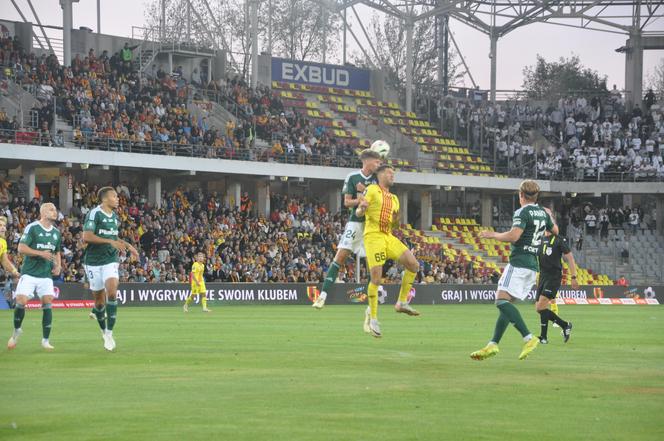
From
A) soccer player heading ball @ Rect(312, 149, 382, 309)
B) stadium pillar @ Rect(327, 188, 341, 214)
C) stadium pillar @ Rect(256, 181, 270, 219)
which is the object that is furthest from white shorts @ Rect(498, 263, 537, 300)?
stadium pillar @ Rect(327, 188, 341, 214)

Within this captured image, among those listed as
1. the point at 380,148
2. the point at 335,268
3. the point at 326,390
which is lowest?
the point at 326,390

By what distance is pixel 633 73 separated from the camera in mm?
68000

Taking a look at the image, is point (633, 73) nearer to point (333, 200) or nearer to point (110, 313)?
point (333, 200)

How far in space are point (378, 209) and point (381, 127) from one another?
46839mm

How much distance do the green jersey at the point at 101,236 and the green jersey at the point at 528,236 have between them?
603 centimetres

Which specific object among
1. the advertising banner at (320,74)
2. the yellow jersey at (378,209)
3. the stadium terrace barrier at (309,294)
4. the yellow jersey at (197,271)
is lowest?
the stadium terrace barrier at (309,294)

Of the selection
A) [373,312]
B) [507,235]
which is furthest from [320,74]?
[507,235]

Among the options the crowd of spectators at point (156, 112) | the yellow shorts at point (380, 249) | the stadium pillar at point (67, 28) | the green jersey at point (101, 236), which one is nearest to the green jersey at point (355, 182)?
the yellow shorts at point (380, 249)

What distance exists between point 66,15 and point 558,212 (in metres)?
32.2

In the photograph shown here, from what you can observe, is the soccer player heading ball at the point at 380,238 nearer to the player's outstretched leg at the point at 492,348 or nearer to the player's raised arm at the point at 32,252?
the player's outstretched leg at the point at 492,348

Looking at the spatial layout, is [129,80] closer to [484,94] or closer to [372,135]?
[372,135]

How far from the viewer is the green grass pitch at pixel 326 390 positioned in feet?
29.7

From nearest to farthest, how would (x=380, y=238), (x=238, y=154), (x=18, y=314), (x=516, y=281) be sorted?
(x=516, y=281) → (x=380, y=238) → (x=18, y=314) → (x=238, y=154)

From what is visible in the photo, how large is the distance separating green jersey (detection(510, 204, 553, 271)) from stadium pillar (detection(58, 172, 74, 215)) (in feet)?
113
